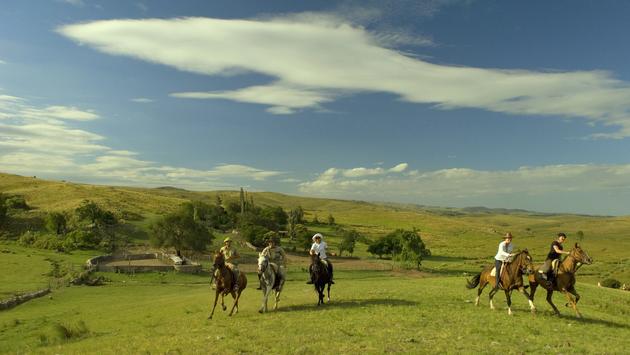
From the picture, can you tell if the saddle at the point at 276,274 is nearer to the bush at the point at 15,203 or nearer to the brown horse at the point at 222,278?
the brown horse at the point at 222,278

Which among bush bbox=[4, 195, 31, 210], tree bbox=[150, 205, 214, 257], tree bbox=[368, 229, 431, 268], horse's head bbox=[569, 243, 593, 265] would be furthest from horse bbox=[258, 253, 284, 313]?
bush bbox=[4, 195, 31, 210]

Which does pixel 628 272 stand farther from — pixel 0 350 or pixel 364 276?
pixel 0 350

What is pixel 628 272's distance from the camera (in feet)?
258

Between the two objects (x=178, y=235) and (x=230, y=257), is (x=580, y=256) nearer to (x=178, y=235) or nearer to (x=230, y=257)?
(x=230, y=257)

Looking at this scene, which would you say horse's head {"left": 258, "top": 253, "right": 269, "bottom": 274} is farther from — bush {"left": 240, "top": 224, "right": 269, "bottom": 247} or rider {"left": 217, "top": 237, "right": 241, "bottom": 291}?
bush {"left": 240, "top": 224, "right": 269, "bottom": 247}

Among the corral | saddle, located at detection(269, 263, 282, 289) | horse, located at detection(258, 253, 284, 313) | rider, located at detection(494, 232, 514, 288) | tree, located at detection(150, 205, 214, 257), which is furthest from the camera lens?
tree, located at detection(150, 205, 214, 257)

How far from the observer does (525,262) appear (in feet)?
62.6

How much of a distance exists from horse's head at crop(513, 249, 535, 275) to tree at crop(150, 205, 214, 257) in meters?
61.0

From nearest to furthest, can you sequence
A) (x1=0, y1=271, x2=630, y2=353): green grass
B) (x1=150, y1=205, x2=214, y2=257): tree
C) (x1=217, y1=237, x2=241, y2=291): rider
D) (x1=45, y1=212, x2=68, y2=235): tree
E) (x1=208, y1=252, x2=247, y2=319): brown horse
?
(x1=0, y1=271, x2=630, y2=353): green grass
(x1=208, y1=252, x2=247, y2=319): brown horse
(x1=217, y1=237, x2=241, y2=291): rider
(x1=150, y1=205, x2=214, y2=257): tree
(x1=45, y1=212, x2=68, y2=235): tree

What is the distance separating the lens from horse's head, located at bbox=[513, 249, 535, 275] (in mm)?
18922

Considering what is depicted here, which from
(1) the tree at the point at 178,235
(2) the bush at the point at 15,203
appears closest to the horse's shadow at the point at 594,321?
(1) the tree at the point at 178,235

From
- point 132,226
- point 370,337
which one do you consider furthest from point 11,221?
point 370,337

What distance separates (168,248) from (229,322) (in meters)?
63.2

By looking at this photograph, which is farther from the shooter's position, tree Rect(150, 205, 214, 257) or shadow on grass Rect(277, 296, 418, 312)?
tree Rect(150, 205, 214, 257)
